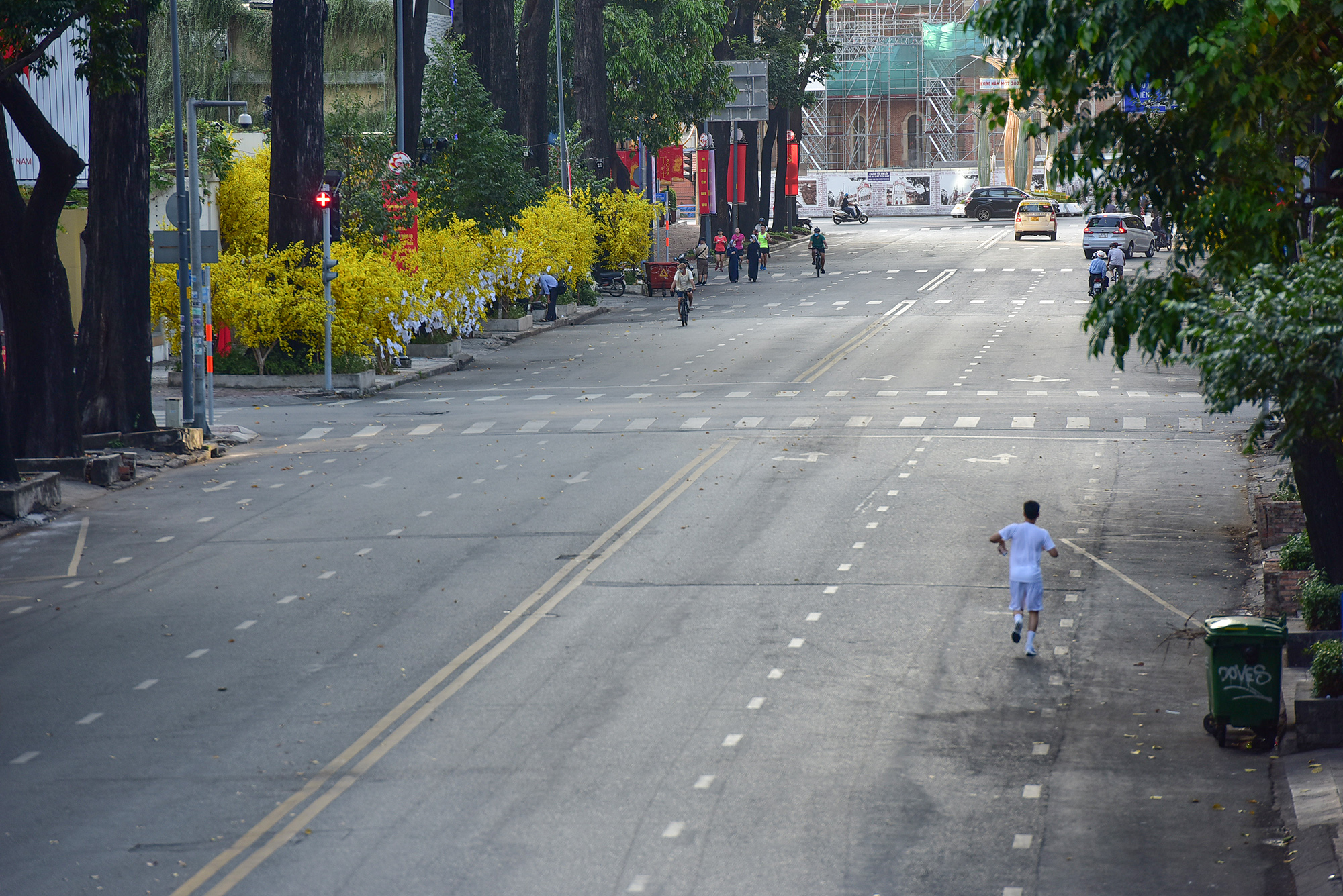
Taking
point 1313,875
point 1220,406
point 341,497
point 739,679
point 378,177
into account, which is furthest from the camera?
point 378,177

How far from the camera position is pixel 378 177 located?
39906 mm

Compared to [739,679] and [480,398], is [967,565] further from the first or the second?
[480,398]

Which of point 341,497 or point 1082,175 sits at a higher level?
point 1082,175

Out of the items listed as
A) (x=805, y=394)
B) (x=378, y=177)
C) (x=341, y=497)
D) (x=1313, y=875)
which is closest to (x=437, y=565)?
(x=341, y=497)

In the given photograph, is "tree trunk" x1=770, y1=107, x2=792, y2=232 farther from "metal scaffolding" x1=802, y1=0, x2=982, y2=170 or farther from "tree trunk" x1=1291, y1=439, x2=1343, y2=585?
"tree trunk" x1=1291, y1=439, x2=1343, y2=585

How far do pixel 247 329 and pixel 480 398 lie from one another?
236 inches

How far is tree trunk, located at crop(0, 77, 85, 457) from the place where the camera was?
2189 centimetres

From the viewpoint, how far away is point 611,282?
57.5m

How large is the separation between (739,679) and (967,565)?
4737 mm

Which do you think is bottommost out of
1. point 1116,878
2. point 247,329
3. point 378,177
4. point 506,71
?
point 1116,878

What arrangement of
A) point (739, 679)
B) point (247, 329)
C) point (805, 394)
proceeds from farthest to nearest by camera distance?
point (247, 329) < point (805, 394) < point (739, 679)

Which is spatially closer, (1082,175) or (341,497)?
(1082,175)

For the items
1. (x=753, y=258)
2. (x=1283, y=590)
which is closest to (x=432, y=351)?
(x=753, y=258)

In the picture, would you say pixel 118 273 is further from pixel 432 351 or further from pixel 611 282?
pixel 611 282
